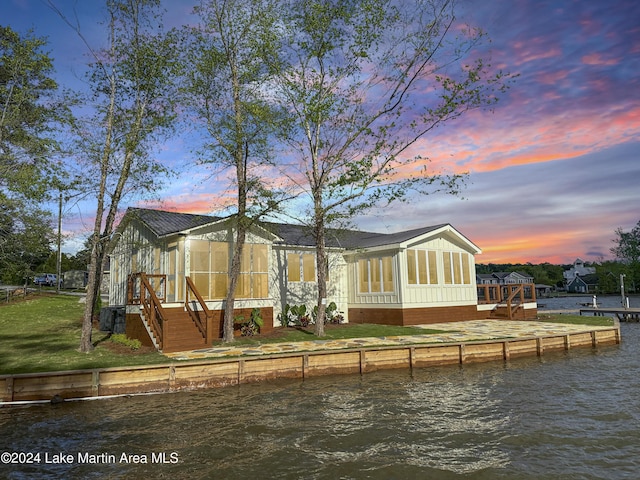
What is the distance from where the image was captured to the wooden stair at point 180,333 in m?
15.4

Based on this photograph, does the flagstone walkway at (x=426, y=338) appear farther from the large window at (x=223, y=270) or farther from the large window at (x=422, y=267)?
the large window at (x=223, y=270)

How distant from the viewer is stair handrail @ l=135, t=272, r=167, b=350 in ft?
51.0

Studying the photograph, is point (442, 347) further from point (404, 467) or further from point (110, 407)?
point (110, 407)

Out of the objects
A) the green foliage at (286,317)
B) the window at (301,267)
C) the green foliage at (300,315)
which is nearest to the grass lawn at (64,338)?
the green foliage at (300,315)

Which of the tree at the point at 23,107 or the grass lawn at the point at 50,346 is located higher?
the tree at the point at 23,107

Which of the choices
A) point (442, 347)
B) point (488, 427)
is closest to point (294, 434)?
point (488, 427)

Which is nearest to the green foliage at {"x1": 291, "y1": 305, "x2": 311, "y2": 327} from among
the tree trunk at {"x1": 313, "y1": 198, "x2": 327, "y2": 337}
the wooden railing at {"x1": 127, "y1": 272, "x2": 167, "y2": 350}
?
the tree trunk at {"x1": 313, "y1": 198, "x2": 327, "y2": 337}

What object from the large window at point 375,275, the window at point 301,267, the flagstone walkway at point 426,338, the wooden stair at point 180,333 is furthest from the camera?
the large window at point 375,275

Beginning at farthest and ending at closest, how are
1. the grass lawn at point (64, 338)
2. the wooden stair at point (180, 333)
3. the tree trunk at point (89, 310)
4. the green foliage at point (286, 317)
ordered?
the green foliage at point (286, 317) → the wooden stair at point (180, 333) → the tree trunk at point (89, 310) → the grass lawn at point (64, 338)

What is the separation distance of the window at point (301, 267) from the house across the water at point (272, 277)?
5cm

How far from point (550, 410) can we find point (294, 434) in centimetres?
616

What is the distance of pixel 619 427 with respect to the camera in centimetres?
902

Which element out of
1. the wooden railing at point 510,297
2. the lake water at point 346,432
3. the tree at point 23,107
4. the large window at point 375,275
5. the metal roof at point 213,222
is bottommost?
the lake water at point 346,432

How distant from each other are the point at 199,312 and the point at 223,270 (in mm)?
2214
